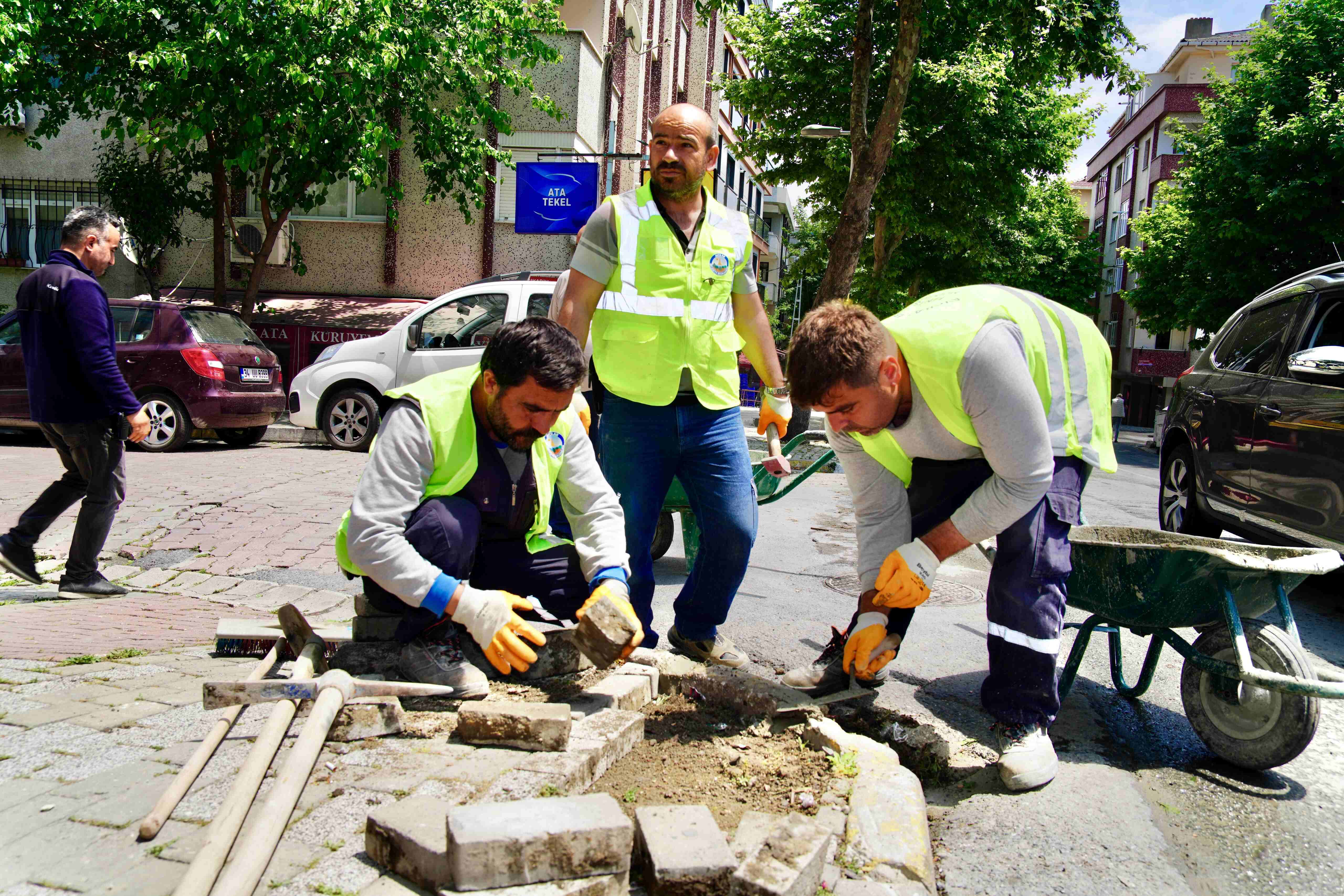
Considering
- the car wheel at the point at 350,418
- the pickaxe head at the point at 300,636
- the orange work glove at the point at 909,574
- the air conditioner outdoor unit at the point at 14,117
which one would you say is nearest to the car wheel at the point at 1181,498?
the orange work glove at the point at 909,574

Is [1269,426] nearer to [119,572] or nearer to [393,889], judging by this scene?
[393,889]

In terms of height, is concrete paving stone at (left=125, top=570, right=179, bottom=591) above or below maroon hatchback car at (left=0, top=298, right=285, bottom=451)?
below

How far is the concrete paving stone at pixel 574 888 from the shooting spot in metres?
2.01

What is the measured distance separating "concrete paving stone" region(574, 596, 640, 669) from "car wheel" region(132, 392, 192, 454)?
9.61m

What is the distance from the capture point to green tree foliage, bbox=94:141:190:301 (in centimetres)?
1622

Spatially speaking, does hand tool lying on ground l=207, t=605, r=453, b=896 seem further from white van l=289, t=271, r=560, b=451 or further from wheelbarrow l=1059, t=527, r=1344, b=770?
white van l=289, t=271, r=560, b=451

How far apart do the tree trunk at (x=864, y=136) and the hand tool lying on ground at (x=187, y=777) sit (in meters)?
10.7

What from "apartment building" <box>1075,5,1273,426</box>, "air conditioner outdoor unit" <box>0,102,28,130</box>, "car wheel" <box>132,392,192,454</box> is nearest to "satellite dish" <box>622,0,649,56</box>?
"air conditioner outdoor unit" <box>0,102,28,130</box>

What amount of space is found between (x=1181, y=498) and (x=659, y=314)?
5241 millimetres

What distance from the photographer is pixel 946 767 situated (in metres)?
3.05

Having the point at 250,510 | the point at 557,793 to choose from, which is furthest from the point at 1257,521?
the point at 250,510

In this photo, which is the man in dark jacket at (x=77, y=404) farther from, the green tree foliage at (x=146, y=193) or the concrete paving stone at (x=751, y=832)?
the green tree foliage at (x=146, y=193)

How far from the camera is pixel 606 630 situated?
2918 millimetres

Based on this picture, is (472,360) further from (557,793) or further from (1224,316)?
(1224,316)
